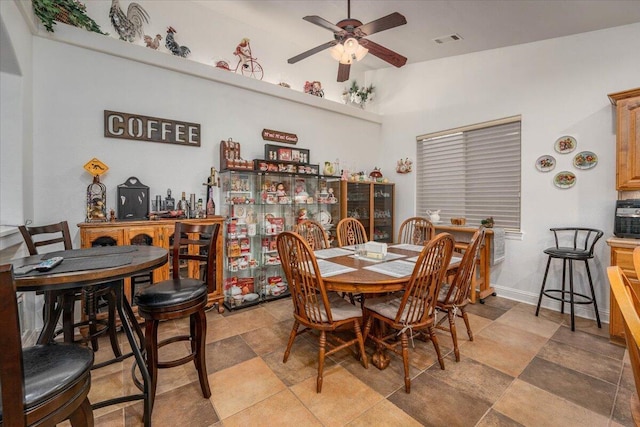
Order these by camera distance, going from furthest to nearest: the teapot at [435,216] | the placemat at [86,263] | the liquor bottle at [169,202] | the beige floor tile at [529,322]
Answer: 1. the teapot at [435,216]
2. the liquor bottle at [169,202]
3. the beige floor tile at [529,322]
4. the placemat at [86,263]

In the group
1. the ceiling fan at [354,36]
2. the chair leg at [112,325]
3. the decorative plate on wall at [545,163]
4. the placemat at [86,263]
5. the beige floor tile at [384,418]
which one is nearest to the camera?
the placemat at [86,263]

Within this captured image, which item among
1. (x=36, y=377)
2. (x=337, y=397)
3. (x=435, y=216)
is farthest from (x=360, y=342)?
(x=435, y=216)

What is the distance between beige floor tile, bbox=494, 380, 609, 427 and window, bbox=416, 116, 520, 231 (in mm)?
2331

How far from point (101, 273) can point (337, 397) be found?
1.52 m

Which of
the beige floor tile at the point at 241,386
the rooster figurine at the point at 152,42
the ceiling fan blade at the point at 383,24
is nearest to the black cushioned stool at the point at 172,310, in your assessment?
the beige floor tile at the point at 241,386

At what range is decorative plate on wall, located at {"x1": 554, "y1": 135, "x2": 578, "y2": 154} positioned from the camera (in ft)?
10.3

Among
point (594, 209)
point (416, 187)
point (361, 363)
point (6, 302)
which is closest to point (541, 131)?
point (594, 209)

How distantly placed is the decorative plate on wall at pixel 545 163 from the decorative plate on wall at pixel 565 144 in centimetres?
11

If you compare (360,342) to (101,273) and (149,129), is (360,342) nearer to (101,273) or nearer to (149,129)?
(101,273)

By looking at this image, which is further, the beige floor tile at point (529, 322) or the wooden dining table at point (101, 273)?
the beige floor tile at point (529, 322)

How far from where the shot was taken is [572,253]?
9.20 feet

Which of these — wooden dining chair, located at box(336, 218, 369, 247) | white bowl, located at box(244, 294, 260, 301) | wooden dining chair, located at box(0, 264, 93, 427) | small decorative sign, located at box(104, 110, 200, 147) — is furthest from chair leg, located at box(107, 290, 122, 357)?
wooden dining chair, located at box(336, 218, 369, 247)

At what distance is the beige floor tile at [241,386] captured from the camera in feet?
5.71

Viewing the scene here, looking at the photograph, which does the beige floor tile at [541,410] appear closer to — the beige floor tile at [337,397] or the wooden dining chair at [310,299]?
the beige floor tile at [337,397]
